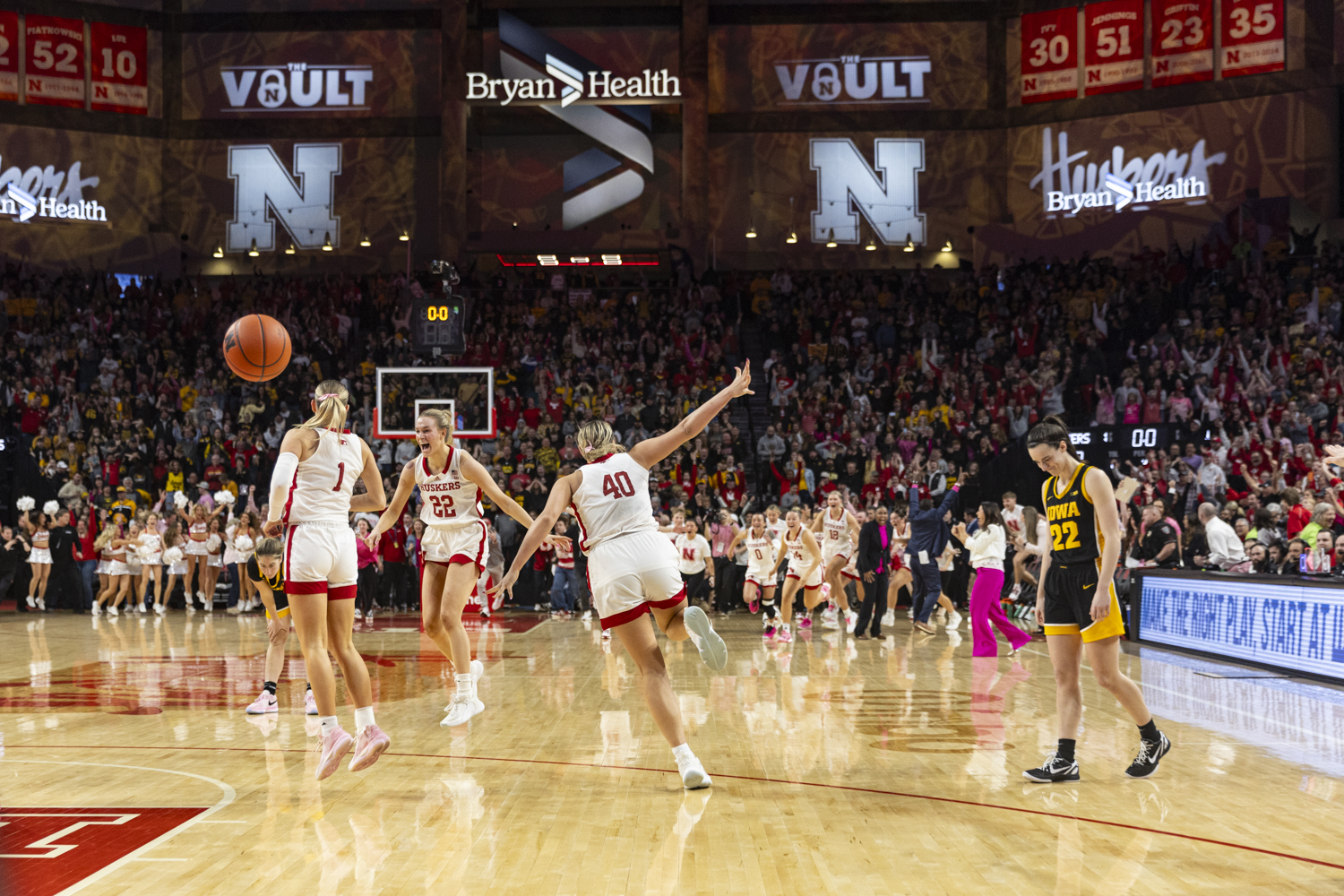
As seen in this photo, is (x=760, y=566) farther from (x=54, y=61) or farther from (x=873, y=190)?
(x=54, y=61)

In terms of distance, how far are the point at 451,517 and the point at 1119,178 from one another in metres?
24.2

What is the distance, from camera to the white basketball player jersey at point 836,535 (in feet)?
49.5

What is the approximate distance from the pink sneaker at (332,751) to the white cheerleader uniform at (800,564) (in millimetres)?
9127

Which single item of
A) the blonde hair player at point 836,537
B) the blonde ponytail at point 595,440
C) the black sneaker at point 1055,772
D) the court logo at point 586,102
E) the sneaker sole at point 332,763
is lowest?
the black sneaker at point 1055,772

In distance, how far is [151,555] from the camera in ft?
65.5

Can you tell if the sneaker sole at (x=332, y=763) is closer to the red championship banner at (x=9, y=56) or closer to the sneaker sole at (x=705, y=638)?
the sneaker sole at (x=705, y=638)

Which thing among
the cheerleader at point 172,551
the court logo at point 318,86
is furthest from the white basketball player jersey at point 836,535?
the court logo at point 318,86

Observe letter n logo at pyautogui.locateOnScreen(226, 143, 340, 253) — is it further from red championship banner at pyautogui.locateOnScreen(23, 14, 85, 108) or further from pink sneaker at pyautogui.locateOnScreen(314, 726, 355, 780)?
pink sneaker at pyautogui.locateOnScreen(314, 726, 355, 780)

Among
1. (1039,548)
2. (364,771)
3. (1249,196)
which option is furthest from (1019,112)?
(364,771)

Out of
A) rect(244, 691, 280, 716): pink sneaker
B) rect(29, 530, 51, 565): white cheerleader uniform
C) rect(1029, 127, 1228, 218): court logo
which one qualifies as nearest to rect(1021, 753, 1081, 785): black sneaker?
rect(244, 691, 280, 716): pink sneaker

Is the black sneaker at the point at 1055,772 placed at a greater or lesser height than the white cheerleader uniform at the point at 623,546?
lesser

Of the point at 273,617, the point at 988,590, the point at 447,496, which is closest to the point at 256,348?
the point at 447,496

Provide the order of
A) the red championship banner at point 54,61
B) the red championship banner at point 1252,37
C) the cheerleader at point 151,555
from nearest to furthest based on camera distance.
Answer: the cheerleader at point 151,555 → the red championship banner at point 1252,37 → the red championship banner at point 54,61

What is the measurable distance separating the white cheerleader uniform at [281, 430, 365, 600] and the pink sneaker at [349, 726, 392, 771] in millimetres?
765
